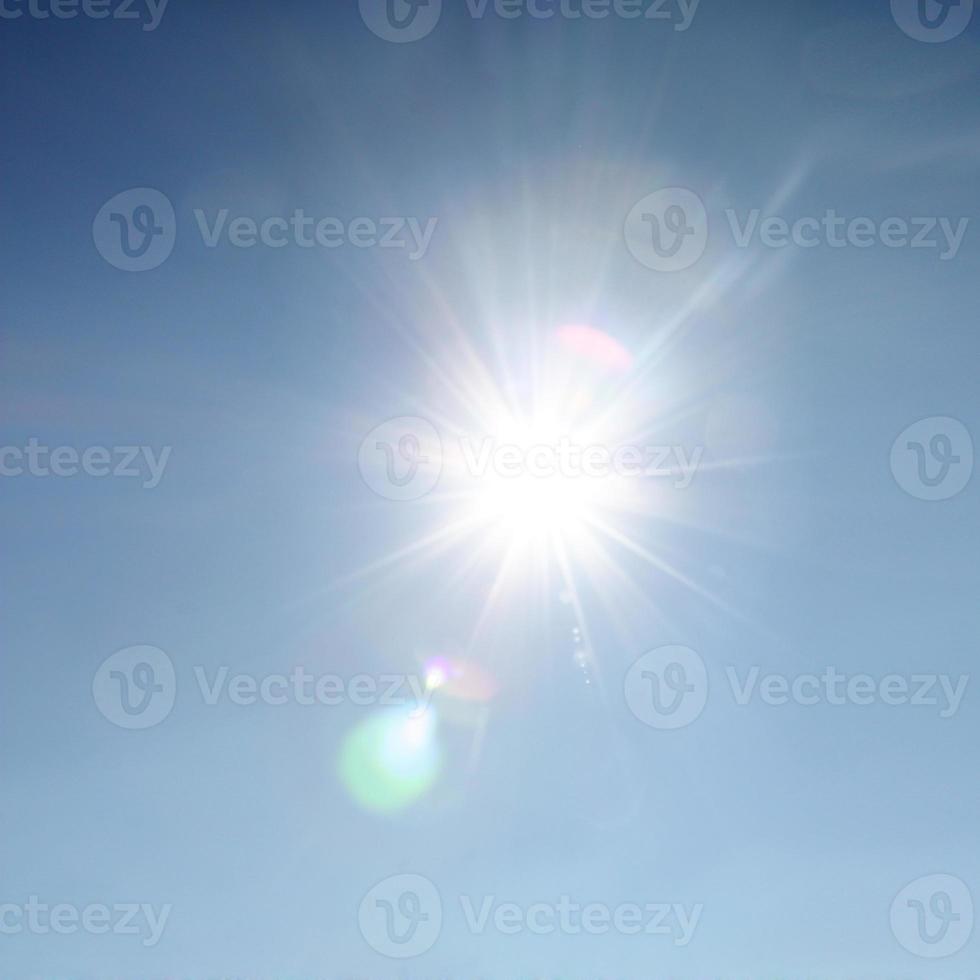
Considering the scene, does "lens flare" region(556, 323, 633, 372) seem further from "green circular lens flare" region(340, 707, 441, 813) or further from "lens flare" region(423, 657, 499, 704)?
"green circular lens flare" region(340, 707, 441, 813)

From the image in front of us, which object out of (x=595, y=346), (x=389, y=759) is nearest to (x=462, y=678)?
(x=389, y=759)

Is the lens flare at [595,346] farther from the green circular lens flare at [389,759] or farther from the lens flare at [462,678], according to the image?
the green circular lens flare at [389,759]

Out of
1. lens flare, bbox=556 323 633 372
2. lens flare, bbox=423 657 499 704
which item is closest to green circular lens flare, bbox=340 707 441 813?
lens flare, bbox=423 657 499 704

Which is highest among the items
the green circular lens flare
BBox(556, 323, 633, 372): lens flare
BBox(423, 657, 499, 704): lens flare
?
BBox(556, 323, 633, 372): lens flare

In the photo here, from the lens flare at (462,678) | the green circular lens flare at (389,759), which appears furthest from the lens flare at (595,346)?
the green circular lens flare at (389,759)

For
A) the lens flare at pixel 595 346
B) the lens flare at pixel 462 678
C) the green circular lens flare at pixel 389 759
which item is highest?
the lens flare at pixel 595 346

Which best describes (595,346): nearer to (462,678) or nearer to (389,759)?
(462,678)

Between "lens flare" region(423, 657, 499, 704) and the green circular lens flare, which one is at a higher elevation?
"lens flare" region(423, 657, 499, 704)

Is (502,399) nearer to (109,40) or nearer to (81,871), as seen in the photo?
(109,40)
